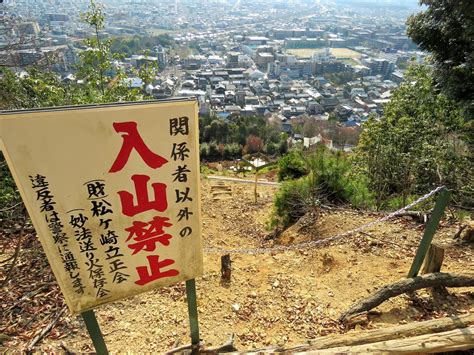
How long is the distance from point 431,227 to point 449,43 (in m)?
7.08

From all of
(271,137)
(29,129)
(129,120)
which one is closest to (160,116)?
(129,120)

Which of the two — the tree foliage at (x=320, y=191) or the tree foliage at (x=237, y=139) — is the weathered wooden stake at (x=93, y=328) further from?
the tree foliage at (x=237, y=139)

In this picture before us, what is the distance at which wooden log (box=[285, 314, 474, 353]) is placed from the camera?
9.24 ft

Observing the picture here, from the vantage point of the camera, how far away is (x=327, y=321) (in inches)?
145

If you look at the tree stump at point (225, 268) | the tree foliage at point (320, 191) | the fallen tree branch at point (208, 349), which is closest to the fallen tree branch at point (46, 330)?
the fallen tree branch at point (208, 349)

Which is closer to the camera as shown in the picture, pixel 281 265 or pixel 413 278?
→ pixel 413 278

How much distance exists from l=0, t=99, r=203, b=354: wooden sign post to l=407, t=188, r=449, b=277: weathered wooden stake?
2449mm

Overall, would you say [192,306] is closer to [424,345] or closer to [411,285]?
[424,345]

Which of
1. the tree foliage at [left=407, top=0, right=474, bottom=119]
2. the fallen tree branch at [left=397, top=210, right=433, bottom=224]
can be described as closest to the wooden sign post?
the fallen tree branch at [left=397, top=210, right=433, bottom=224]

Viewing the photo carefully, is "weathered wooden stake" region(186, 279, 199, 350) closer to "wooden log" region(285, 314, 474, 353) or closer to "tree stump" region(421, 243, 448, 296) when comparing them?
"wooden log" region(285, 314, 474, 353)

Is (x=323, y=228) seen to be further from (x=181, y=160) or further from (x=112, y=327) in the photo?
(x=181, y=160)

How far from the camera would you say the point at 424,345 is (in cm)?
261

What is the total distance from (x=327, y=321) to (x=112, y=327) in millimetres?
2515

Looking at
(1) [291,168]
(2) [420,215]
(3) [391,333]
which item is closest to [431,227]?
(3) [391,333]
